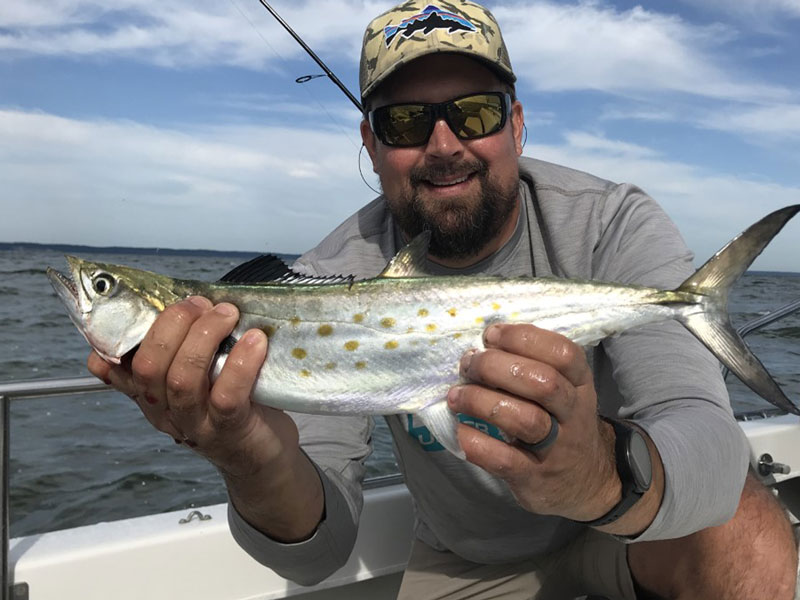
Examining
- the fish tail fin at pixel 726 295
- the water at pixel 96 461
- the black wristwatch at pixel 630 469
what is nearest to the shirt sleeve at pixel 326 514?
the black wristwatch at pixel 630 469

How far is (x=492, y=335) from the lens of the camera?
185 centimetres

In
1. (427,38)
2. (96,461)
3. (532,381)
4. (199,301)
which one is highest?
(427,38)

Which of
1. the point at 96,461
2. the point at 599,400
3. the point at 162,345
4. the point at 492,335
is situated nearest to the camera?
the point at 492,335

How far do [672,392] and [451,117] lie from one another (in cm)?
143

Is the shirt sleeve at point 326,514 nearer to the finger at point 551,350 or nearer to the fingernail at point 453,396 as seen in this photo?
the fingernail at point 453,396

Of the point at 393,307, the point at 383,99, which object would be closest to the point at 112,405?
the point at 383,99

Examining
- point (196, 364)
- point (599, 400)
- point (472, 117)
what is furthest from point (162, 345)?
point (599, 400)

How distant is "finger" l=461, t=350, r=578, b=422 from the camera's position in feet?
5.45

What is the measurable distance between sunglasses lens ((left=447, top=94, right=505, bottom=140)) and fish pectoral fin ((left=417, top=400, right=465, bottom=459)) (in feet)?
4.34

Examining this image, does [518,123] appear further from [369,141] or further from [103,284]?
[103,284]

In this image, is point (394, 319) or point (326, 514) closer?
point (394, 319)

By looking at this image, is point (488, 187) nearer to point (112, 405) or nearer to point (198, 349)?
point (198, 349)

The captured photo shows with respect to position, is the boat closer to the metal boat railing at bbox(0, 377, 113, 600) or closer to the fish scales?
A: the metal boat railing at bbox(0, 377, 113, 600)

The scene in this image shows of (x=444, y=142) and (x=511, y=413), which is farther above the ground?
(x=444, y=142)
